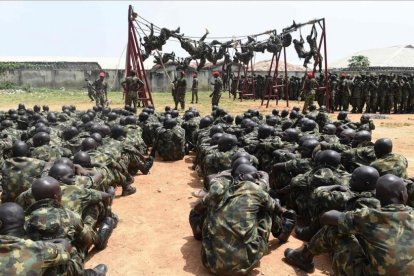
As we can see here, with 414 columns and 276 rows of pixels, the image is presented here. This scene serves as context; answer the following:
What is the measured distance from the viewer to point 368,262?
3748 mm

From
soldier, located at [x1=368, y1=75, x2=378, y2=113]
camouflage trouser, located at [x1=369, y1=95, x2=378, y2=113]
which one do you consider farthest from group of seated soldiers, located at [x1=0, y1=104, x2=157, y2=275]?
camouflage trouser, located at [x1=369, y1=95, x2=378, y2=113]

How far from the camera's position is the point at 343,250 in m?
4.00

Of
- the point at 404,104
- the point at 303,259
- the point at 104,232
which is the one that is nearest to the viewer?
the point at 303,259

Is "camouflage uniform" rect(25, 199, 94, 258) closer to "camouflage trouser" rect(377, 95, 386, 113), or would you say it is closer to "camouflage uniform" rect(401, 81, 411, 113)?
"camouflage trouser" rect(377, 95, 386, 113)

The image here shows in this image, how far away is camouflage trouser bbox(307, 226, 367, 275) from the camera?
3826 millimetres

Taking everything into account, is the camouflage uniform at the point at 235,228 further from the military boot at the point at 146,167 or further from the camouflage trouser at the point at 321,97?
the camouflage trouser at the point at 321,97

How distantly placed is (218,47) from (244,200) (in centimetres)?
2058

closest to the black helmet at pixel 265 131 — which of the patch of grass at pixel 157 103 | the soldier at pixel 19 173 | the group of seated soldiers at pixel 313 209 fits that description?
the group of seated soldiers at pixel 313 209

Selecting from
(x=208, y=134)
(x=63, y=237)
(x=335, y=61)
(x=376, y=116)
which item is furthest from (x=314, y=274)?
(x=335, y=61)

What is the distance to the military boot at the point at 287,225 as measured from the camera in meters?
5.57

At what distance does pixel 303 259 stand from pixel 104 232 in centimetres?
262

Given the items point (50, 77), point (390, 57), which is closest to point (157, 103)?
point (50, 77)

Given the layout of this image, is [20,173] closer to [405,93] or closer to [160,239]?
[160,239]

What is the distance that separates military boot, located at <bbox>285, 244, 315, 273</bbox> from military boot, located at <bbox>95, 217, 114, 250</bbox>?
2.45m
